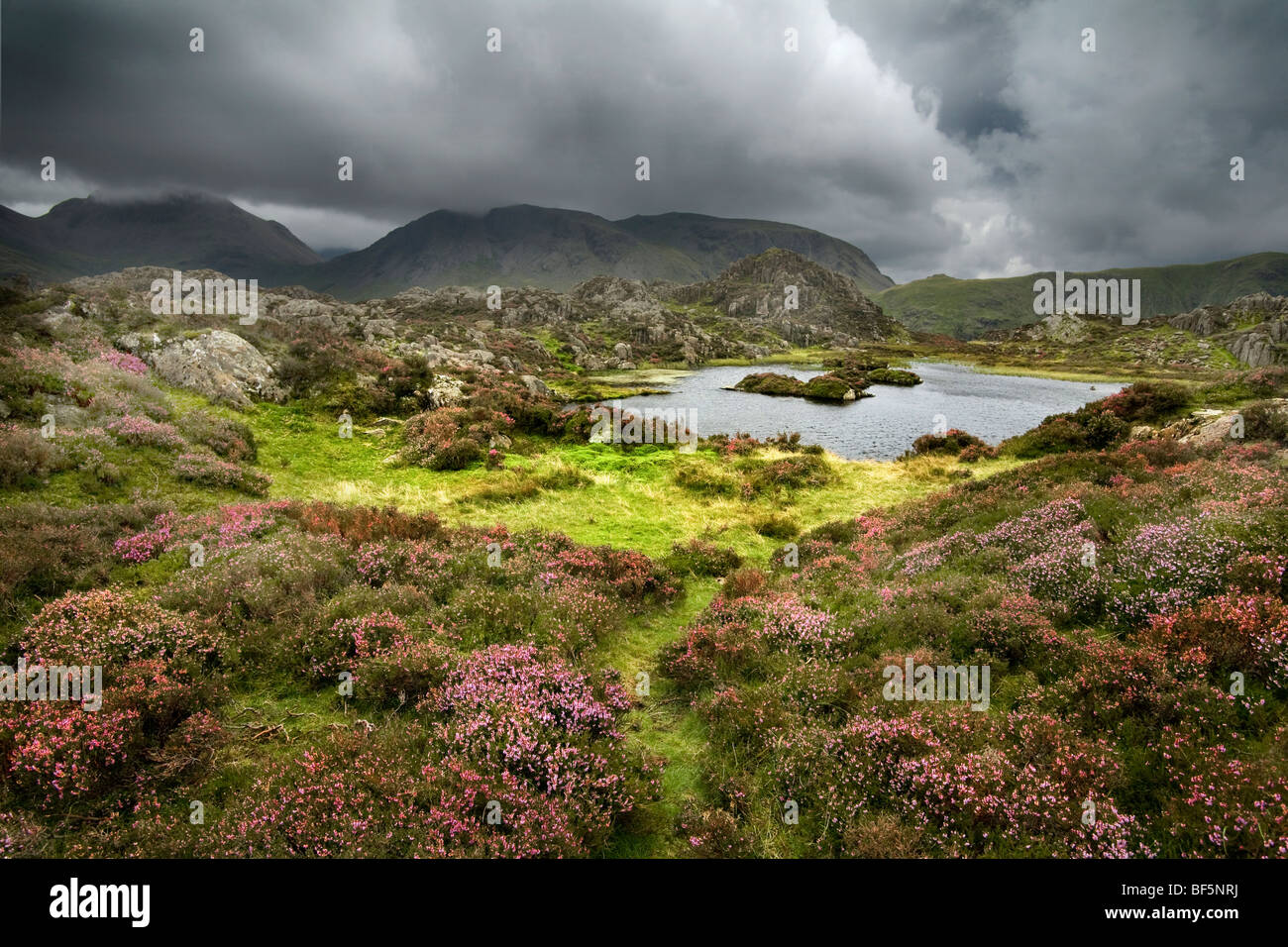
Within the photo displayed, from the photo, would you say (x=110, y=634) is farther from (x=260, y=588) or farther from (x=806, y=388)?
(x=806, y=388)

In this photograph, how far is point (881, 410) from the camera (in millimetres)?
49594

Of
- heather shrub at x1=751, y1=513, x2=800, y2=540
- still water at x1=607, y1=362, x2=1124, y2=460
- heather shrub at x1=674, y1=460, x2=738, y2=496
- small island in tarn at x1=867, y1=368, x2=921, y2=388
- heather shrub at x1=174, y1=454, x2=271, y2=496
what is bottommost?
heather shrub at x1=751, y1=513, x2=800, y2=540

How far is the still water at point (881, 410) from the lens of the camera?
37562 millimetres

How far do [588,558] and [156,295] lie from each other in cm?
3815

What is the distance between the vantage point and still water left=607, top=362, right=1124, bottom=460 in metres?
37.6

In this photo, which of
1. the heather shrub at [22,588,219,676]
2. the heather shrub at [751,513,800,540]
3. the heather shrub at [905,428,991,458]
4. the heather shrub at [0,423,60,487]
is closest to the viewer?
the heather shrub at [22,588,219,676]

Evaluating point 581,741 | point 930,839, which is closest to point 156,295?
point 581,741

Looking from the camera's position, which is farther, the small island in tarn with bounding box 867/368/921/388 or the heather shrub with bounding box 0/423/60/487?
the small island in tarn with bounding box 867/368/921/388

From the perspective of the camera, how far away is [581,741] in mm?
6473

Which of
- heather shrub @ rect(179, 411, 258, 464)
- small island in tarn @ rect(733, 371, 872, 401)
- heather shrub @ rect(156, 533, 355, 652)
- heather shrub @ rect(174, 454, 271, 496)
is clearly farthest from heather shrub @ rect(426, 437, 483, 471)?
small island in tarn @ rect(733, 371, 872, 401)

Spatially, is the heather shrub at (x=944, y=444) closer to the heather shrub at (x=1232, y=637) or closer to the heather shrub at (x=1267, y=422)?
the heather shrub at (x=1267, y=422)

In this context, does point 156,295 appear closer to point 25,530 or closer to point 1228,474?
point 25,530

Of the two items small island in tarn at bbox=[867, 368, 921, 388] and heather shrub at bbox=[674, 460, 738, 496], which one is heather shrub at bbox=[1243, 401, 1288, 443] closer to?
heather shrub at bbox=[674, 460, 738, 496]

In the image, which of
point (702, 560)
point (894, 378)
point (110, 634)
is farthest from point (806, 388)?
point (110, 634)
